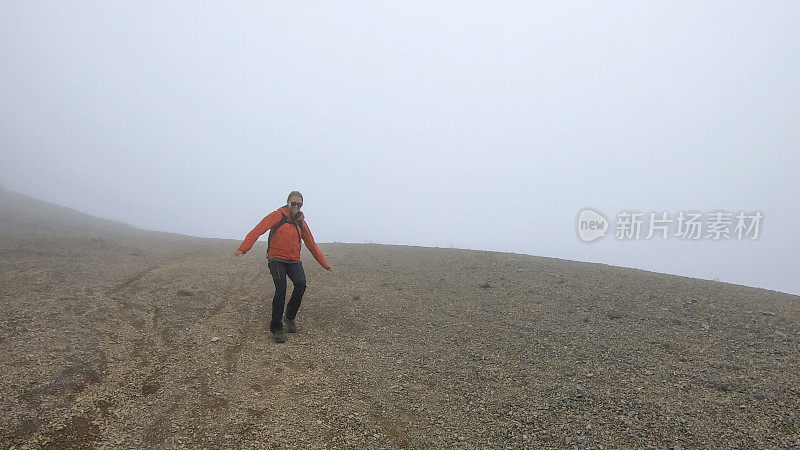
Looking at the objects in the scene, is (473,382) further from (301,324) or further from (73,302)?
(73,302)

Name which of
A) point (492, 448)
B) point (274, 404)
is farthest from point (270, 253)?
point (492, 448)

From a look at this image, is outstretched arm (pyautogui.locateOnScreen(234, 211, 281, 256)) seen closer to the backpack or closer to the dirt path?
the backpack

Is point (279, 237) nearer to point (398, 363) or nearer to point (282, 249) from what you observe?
point (282, 249)

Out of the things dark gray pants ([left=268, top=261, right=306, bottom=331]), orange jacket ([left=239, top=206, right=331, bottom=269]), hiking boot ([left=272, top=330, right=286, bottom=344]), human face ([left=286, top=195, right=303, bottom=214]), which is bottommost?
hiking boot ([left=272, top=330, right=286, bottom=344])

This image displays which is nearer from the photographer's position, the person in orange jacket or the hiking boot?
the hiking boot

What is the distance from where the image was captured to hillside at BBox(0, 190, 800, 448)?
214 inches

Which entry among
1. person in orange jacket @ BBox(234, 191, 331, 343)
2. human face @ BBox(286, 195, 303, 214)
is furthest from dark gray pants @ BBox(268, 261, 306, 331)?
human face @ BBox(286, 195, 303, 214)

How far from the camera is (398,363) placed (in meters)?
7.50

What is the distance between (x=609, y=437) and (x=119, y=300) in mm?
10874

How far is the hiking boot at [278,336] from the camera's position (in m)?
8.15

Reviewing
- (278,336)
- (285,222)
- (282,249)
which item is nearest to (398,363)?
(278,336)

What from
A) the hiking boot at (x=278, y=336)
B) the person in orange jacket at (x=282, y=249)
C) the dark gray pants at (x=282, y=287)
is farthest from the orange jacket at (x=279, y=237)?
the hiking boot at (x=278, y=336)

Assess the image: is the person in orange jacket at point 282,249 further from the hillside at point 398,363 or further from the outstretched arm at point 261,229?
the hillside at point 398,363

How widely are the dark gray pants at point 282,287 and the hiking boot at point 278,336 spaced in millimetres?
82
